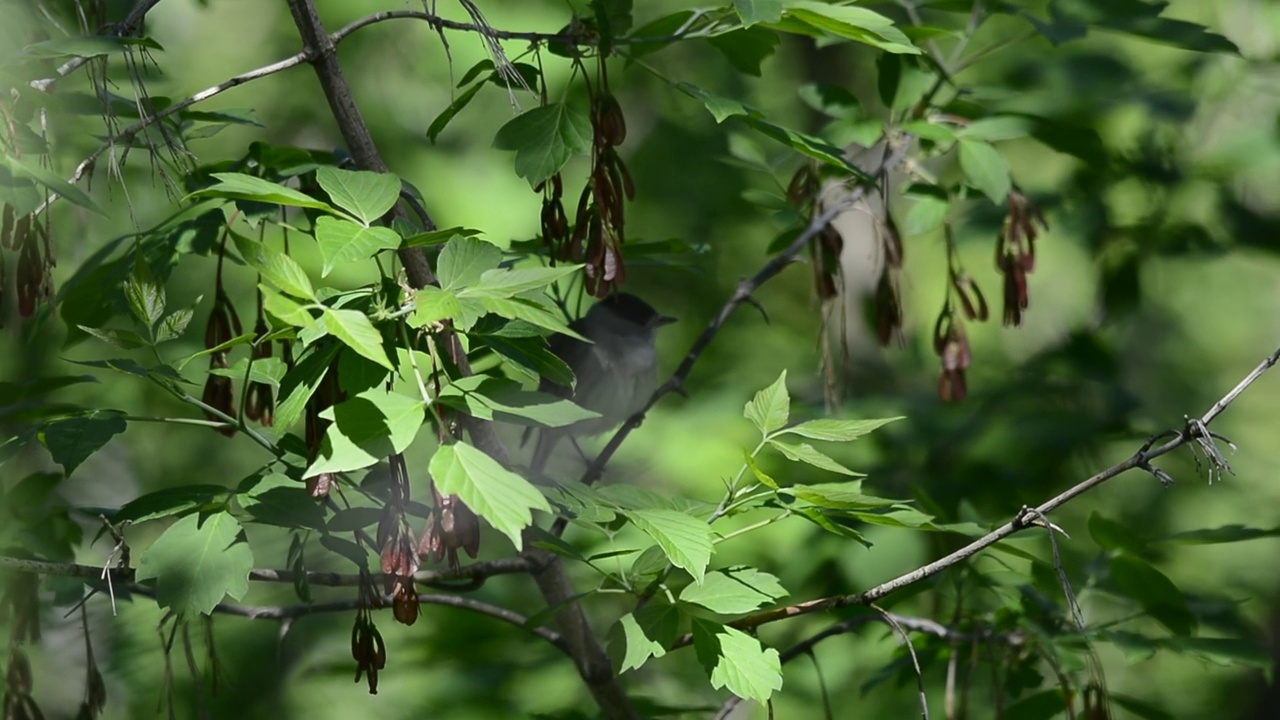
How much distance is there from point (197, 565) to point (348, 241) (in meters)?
0.45

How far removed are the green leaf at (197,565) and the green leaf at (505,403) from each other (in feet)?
1.17

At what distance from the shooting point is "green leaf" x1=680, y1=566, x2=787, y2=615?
153 cm

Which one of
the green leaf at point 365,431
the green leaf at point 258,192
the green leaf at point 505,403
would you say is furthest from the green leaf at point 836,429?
the green leaf at point 258,192

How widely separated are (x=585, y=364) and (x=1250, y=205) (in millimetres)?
2410

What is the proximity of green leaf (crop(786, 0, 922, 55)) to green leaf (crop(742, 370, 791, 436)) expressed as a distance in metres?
0.51

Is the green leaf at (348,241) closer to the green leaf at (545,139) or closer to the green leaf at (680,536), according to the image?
the green leaf at (545,139)

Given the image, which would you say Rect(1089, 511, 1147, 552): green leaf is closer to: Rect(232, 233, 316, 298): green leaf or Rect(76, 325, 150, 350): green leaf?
Rect(232, 233, 316, 298): green leaf

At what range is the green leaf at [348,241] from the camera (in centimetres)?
129

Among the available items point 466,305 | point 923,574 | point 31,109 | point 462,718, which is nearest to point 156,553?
point 466,305

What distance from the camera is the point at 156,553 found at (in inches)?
55.9

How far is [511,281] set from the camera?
4.24 feet

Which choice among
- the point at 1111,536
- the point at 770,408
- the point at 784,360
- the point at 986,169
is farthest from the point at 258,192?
the point at 784,360

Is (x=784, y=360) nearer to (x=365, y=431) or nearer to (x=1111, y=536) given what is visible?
(x=1111, y=536)

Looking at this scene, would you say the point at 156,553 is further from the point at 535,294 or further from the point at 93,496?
the point at 93,496
